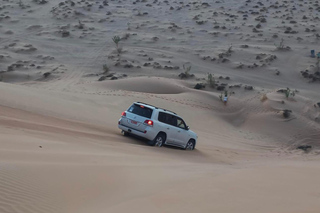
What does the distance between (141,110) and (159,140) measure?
1.28 meters

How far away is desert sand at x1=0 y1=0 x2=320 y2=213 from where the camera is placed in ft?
28.2

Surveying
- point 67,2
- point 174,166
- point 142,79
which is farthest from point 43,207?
point 67,2

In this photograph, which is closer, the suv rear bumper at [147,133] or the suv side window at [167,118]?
the suv rear bumper at [147,133]

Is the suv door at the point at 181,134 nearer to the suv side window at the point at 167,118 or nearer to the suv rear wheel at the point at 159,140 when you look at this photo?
the suv side window at the point at 167,118

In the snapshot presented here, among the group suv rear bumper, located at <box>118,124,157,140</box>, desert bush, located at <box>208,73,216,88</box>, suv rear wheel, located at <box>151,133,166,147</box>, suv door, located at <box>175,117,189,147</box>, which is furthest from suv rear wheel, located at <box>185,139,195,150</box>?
desert bush, located at <box>208,73,216,88</box>

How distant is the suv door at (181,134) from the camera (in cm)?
1689

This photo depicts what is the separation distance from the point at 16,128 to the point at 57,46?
90.4 feet

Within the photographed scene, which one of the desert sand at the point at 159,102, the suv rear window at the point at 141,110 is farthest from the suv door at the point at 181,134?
the suv rear window at the point at 141,110

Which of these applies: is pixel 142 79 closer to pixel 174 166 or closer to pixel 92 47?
pixel 92 47

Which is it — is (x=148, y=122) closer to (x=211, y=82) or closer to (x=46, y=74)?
(x=211, y=82)

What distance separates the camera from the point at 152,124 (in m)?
15.7

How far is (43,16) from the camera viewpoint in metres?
48.6

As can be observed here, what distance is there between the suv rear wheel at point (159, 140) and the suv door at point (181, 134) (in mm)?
700

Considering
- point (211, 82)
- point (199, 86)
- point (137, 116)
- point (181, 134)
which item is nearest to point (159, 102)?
point (199, 86)
